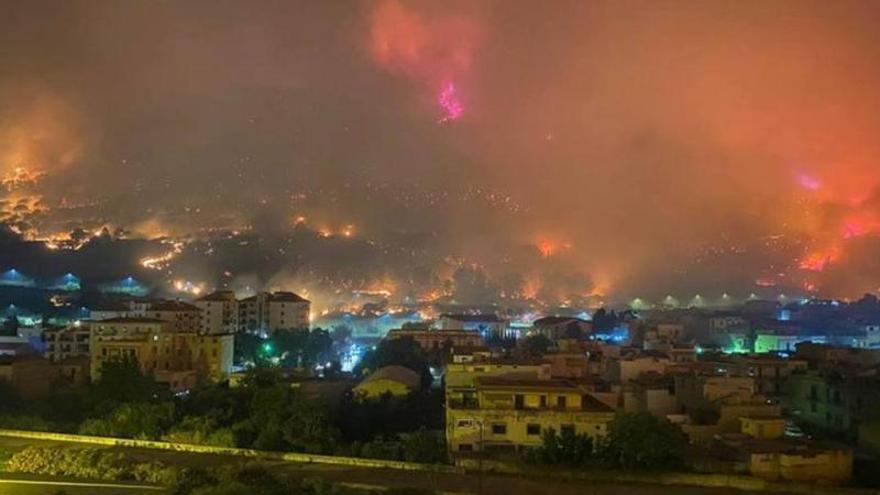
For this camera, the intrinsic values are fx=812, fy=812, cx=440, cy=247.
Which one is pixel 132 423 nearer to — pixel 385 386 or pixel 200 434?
pixel 200 434

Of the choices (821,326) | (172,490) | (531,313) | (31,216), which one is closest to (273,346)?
(172,490)

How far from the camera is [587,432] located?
312 inches

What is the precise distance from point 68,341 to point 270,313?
592 cm

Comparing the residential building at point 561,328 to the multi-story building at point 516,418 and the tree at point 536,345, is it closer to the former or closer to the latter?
the tree at point 536,345

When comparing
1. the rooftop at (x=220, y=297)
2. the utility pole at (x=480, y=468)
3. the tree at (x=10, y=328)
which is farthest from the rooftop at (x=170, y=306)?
the utility pole at (x=480, y=468)

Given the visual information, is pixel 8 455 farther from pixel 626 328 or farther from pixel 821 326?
pixel 821 326

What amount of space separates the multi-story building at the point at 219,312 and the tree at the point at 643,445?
47.1ft

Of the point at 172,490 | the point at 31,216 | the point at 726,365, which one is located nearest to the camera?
the point at 172,490

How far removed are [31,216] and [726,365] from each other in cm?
2943

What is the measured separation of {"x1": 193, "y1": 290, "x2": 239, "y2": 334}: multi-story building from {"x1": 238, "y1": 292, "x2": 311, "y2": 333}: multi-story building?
29 centimetres

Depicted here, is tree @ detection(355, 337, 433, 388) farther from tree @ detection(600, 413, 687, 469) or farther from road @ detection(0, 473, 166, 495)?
road @ detection(0, 473, 166, 495)

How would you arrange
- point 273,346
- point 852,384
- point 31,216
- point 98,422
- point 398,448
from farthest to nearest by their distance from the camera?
point 31,216, point 273,346, point 852,384, point 98,422, point 398,448

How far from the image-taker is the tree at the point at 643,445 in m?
6.98

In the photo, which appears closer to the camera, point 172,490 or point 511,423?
point 172,490
